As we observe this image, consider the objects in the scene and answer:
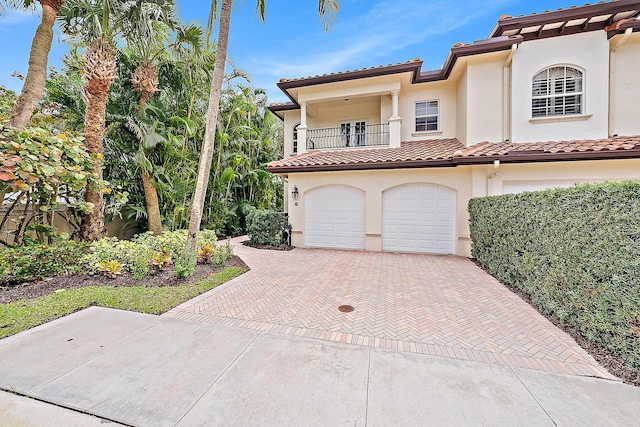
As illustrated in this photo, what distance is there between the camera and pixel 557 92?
9859 mm

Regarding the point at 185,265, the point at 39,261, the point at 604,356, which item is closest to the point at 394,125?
the point at 185,265

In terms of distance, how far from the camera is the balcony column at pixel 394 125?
39.6 feet

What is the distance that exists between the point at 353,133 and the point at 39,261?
43.1 ft

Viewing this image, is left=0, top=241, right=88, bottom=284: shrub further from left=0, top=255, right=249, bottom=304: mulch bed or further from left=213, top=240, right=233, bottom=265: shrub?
left=213, top=240, right=233, bottom=265: shrub

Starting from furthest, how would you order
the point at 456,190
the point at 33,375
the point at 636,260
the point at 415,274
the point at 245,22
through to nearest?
the point at 456,190, the point at 245,22, the point at 415,274, the point at 636,260, the point at 33,375

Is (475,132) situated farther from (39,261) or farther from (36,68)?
(39,261)

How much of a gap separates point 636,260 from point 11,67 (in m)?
23.9

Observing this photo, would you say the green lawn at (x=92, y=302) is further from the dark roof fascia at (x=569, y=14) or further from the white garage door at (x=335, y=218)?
the dark roof fascia at (x=569, y=14)

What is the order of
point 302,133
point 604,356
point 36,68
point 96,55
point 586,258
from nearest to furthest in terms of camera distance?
1. point 604,356
2. point 586,258
3. point 36,68
4. point 96,55
5. point 302,133

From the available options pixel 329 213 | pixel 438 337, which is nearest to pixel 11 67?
pixel 329 213

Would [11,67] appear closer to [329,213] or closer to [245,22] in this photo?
[245,22]

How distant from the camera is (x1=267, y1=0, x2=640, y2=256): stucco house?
9.04 meters

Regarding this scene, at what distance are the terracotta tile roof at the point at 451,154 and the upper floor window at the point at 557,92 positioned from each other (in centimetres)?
135

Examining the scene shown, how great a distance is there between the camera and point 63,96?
30.1 feet
